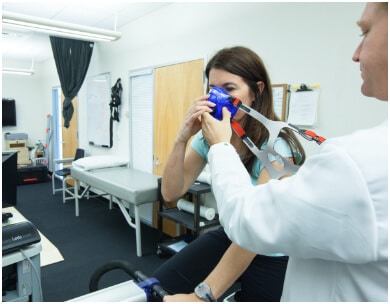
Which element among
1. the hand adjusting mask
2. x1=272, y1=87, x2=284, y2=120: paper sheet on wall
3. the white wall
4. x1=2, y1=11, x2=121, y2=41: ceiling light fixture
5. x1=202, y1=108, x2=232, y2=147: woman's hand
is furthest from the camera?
x1=2, y1=11, x2=121, y2=41: ceiling light fixture

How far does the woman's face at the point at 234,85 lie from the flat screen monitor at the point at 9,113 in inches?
285

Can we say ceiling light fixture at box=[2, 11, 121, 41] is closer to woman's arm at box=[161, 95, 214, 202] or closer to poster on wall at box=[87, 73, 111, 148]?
poster on wall at box=[87, 73, 111, 148]

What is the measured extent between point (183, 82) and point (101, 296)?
2740mm

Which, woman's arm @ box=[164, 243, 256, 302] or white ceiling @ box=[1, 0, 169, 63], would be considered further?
white ceiling @ box=[1, 0, 169, 63]

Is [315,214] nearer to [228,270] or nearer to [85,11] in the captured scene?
[228,270]

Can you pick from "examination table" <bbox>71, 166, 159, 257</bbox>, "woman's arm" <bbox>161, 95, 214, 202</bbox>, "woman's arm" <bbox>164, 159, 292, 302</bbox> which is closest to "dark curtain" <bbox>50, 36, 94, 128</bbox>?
"examination table" <bbox>71, 166, 159, 257</bbox>

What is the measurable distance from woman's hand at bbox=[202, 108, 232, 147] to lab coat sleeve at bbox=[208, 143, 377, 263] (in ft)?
0.77

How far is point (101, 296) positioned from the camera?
707 millimetres

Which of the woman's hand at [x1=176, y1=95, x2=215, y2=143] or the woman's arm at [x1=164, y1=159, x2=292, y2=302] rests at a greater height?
the woman's hand at [x1=176, y1=95, x2=215, y2=143]

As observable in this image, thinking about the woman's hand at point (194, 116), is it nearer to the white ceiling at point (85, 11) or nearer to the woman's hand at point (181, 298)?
the woman's hand at point (181, 298)

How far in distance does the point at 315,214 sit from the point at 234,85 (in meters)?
0.64

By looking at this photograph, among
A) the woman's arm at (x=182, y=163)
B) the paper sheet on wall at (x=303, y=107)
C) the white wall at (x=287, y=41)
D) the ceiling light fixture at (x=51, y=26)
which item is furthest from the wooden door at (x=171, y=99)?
the woman's arm at (x=182, y=163)

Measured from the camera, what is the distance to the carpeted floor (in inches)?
104

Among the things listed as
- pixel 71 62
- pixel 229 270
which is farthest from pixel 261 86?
pixel 71 62
